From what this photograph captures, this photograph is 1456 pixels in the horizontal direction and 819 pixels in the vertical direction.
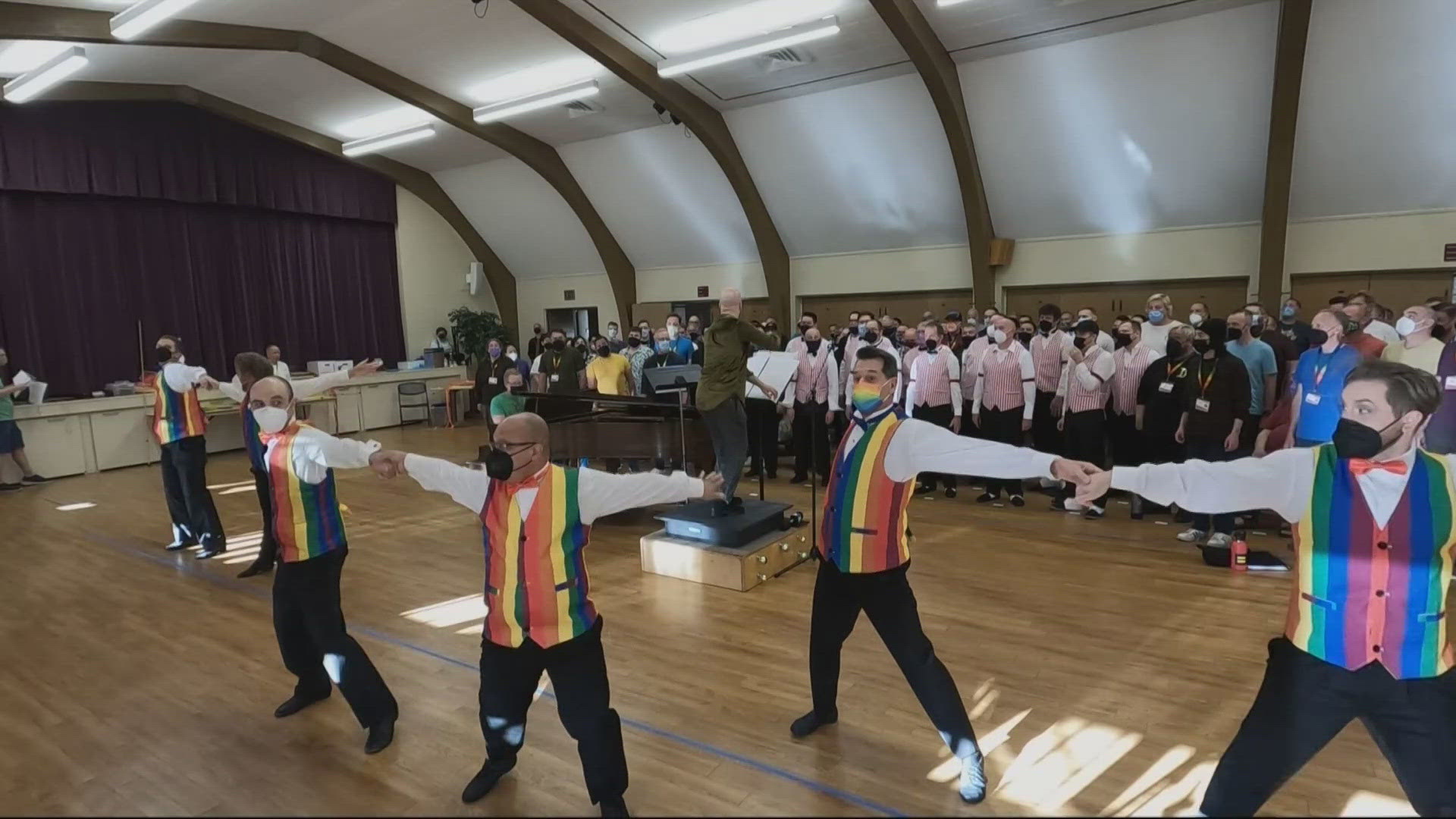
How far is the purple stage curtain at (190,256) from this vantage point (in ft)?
31.2

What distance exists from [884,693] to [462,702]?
1831mm

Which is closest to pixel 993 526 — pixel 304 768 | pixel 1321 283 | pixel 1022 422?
pixel 1022 422

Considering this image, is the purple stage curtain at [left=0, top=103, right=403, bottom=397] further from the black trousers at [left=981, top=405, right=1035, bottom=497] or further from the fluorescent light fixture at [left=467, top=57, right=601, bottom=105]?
the black trousers at [left=981, top=405, right=1035, bottom=497]

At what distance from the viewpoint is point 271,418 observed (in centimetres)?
296

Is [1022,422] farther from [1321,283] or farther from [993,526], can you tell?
[1321,283]

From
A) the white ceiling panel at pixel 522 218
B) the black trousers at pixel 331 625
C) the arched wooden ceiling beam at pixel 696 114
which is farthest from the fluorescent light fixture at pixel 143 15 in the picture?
the white ceiling panel at pixel 522 218

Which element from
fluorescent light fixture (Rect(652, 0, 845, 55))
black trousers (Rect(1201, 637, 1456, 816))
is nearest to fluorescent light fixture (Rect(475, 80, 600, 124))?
fluorescent light fixture (Rect(652, 0, 845, 55))

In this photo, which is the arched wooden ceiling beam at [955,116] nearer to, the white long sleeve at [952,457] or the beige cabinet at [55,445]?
the white long sleeve at [952,457]

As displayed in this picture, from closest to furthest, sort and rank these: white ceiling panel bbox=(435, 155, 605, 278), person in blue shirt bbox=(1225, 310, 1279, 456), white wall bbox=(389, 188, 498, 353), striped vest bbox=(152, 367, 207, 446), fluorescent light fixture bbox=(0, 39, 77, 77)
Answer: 1. striped vest bbox=(152, 367, 207, 446)
2. person in blue shirt bbox=(1225, 310, 1279, 456)
3. fluorescent light fixture bbox=(0, 39, 77, 77)
4. white ceiling panel bbox=(435, 155, 605, 278)
5. white wall bbox=(389, 188, 498, 353)

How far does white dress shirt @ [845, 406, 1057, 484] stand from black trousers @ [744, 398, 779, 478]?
480 cm

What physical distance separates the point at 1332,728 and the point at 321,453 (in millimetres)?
3158

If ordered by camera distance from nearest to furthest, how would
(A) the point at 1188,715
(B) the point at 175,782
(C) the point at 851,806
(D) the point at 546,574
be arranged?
(D) the point at 546,574, (C) the point at 851,806, (B) the point at 175,782, (A) the point at 1188,715

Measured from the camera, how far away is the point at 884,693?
3.27 metres

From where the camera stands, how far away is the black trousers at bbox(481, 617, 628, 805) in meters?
2.32
